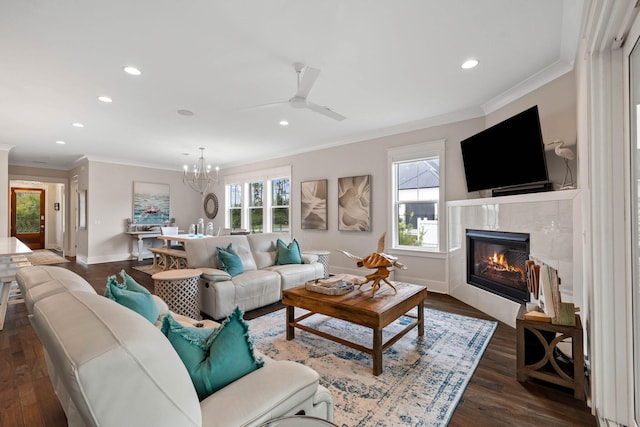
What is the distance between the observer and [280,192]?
6.80 meters

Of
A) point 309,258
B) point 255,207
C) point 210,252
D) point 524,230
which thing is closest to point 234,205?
point 255,207

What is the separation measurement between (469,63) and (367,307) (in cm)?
250

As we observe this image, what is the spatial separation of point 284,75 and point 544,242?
3.03 meters

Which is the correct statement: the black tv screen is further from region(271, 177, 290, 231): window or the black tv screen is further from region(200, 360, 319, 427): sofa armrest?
Answer: region(271, 177, 290, 231): window

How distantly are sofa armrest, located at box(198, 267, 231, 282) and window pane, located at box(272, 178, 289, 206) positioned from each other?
3462 millimetres

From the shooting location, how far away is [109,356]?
65cm

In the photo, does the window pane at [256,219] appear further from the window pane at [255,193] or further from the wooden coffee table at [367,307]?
the wooden coffee table at [367,307]

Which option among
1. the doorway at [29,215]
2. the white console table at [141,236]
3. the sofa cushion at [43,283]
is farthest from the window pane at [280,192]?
the doorway at [29,215]

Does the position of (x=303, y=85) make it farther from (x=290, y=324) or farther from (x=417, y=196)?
(x=417, y=196)

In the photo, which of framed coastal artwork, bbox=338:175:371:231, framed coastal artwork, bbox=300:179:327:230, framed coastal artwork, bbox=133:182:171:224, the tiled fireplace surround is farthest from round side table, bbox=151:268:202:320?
framed coastal artwork, bbox=133:182:171:224

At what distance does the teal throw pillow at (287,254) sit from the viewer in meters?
4.18

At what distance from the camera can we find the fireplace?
9.83ft

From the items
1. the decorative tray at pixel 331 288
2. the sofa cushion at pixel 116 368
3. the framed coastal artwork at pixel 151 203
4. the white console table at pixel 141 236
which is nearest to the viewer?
the sofa cushion at pixel 116 368

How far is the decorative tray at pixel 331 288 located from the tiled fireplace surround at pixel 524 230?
1.81m
